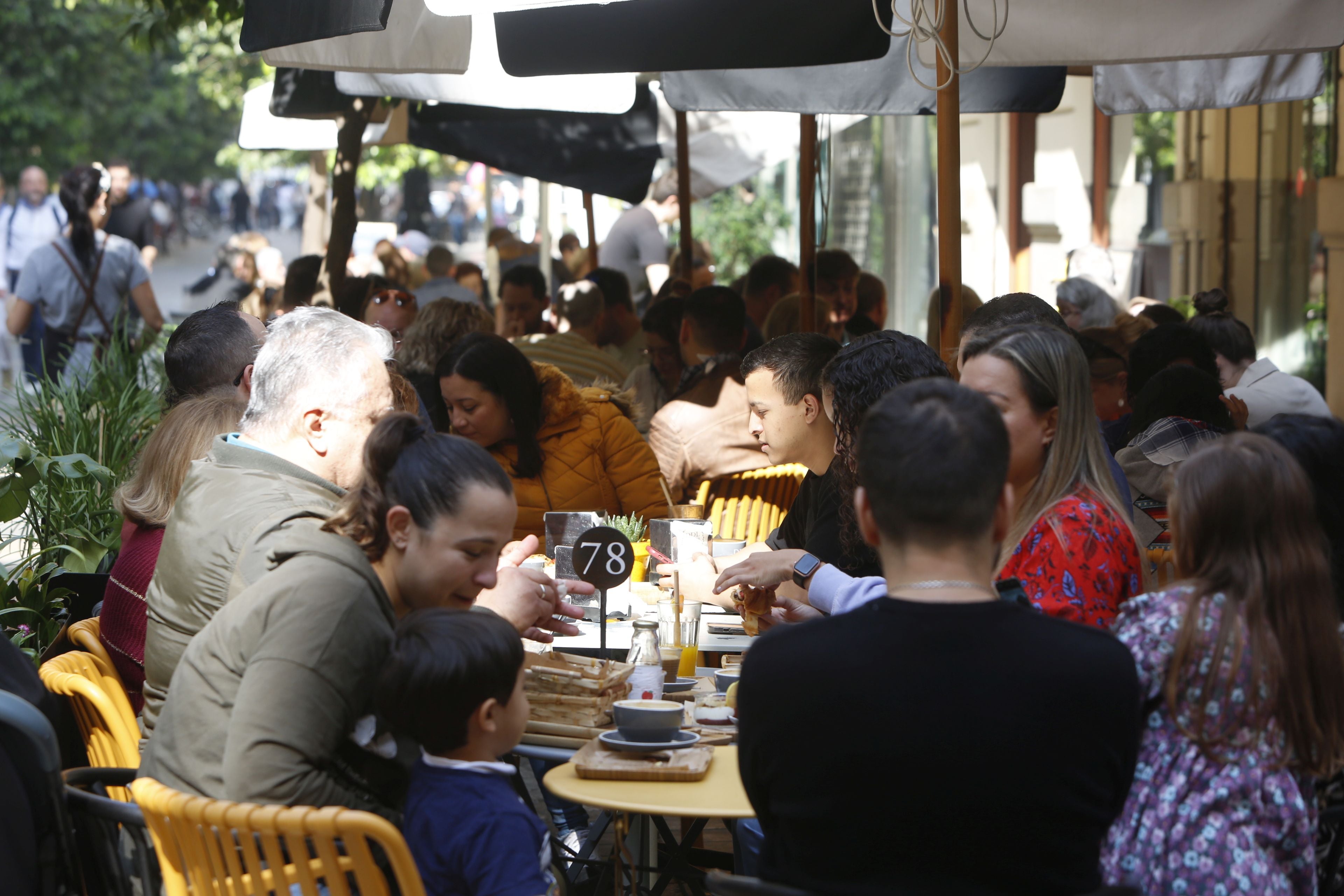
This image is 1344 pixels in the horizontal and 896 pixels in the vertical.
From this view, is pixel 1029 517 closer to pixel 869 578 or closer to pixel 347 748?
pixel 869 578

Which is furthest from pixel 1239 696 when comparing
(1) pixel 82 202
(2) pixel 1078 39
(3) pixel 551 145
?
(1) pixel 82 202

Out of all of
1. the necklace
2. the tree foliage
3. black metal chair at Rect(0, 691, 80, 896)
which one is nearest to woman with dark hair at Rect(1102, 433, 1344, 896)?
the necklace

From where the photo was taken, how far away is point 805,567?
3.29 meters

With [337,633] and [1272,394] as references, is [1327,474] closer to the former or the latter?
[337,633]

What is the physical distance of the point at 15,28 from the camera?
96.0 feet

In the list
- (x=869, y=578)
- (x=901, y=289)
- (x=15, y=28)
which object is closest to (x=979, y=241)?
(x=901, y=289)

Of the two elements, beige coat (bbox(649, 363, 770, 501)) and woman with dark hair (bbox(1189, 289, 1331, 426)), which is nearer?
beige coat (bbox(649, 363, 770, 501))

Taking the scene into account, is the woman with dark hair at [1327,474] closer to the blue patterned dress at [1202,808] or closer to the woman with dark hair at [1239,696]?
the woman with dark hair at [1239,696]

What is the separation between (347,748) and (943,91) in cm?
299

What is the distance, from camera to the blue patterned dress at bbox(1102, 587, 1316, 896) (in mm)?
2238

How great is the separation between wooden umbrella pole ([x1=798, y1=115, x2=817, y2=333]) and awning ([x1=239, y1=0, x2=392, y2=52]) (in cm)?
378

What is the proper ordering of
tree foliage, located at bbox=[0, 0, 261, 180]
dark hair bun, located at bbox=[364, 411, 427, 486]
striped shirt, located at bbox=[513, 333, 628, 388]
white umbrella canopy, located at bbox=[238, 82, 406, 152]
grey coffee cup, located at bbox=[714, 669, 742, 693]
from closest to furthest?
dark hair bun, located at bbox=[364, 411, 427, 486] < grey coffee cup, located at bbox=[714, 669, 742, 693] < striped shirt, located at bbox=[513, 333, 628, 388] < white umbrella canopy, located at bbox=[238, 82, 406, 152] < tree foliage, located at bbox=[0, 0, 261, 180]

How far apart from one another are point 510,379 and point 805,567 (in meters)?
2.05

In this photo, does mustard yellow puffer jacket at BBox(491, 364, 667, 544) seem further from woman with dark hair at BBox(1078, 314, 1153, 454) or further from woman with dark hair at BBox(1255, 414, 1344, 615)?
woman with dark hair at BBox(1255, 414, 1344, 615)
